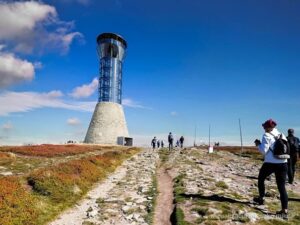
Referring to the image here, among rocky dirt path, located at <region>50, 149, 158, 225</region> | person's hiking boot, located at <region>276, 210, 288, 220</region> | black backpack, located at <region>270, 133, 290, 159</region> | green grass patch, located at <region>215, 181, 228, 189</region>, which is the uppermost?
black backpack, located at <region>270, 133, 290, 159</region>

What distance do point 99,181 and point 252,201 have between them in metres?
9.78

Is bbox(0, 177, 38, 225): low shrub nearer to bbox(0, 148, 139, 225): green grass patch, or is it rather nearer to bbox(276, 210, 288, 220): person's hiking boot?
bbox(0, 148, 139, 225): green grass patch

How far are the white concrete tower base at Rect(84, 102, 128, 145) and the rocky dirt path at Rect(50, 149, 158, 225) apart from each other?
51.2 meters

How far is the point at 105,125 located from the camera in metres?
69.7

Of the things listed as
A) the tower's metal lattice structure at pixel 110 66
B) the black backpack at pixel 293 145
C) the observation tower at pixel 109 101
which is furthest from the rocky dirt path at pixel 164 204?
the tower's metal lattice structure at pixel 110 66

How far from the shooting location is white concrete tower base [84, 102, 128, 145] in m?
69.2

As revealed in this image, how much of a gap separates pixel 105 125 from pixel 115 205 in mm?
57828

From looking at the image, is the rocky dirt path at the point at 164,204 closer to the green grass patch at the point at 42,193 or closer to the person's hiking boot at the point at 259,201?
the person's hiking boot at the point at 259,201

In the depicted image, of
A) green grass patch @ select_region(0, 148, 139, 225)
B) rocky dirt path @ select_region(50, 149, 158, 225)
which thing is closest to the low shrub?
green grass patch @ select_region(0, 148, 139, 225)

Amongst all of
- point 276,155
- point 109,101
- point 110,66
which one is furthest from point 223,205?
point 110,66

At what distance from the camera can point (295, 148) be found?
56.6 ft

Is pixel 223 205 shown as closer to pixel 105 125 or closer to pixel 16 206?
pixel 16 206

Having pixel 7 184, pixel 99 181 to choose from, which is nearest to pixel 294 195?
pixel 99 181

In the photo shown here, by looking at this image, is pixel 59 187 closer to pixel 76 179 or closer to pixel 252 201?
pixel 76 179
